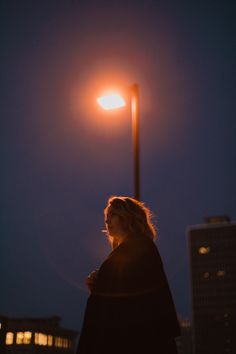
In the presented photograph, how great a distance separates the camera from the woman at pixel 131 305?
430 cm

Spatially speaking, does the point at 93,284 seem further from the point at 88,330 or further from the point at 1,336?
the point at 1,336

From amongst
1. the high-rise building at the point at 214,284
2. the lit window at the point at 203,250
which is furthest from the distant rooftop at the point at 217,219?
the lit window at the point at 203,250

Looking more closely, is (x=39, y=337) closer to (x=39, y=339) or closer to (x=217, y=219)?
(x=39, y=339)

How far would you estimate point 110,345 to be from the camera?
4.29 metres

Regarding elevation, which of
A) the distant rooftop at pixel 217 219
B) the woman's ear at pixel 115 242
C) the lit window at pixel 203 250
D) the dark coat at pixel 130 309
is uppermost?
the distant rooftop at pixel 217 219

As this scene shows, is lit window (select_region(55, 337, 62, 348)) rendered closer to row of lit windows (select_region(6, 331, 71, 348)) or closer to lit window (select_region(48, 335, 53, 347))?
row of lit windows (select_region(6, 331, 71, 348))

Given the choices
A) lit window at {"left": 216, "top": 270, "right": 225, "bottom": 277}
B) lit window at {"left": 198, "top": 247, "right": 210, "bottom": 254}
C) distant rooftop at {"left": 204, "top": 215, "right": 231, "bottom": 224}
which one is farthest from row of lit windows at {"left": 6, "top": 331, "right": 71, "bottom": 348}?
distant rooftop at {"left": 204, "top": 215, "right": 231, "bottom": 224}

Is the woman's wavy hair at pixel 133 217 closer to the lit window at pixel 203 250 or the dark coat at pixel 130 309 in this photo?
the dark coat at pixel 130 309

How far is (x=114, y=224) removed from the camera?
489cm

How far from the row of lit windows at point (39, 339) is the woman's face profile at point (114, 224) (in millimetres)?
77434

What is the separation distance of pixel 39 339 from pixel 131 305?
86.8 m

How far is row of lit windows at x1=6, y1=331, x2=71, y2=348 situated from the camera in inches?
3228

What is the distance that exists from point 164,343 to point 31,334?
83.5m

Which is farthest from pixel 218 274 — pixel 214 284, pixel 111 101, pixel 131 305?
pixel 131 305
